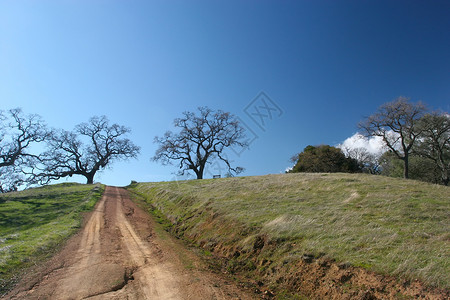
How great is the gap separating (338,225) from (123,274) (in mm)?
6691

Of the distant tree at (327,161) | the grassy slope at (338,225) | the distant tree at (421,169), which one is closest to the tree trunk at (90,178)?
the grassy slope at (338,225)

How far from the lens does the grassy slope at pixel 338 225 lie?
5340 millimetres

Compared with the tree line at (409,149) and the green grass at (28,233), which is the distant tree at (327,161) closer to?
the tree line at (409,149)

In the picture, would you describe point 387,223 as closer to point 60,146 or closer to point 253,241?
point 253,241

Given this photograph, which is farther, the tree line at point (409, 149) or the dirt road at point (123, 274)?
the tree line at point (409, 149)

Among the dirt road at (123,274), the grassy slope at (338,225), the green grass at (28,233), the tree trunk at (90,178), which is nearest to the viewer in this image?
the dirt road at (123,274)

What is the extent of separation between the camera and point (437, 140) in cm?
2873

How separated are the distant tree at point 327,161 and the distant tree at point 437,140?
8.21 metres

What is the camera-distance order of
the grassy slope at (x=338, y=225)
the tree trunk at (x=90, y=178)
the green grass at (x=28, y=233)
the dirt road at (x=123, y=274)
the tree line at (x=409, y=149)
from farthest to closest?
the tree trunk at (x=90, y=178), the tree line at (x=409, y=149), the green grass at (x=28, y=233), the grassy slope at (x=338, y=225), the dirt road at (x=123, y=274)

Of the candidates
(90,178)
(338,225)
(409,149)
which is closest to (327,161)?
(409,149)

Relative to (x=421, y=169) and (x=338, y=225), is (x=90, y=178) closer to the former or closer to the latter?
(x=338, y=225)

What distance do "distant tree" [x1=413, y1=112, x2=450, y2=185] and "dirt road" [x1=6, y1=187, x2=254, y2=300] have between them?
33.0 meters

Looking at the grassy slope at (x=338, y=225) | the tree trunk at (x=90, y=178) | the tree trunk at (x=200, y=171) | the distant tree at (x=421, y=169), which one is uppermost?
the distant tree at (x=421, y=169)

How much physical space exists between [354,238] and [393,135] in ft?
96.5
